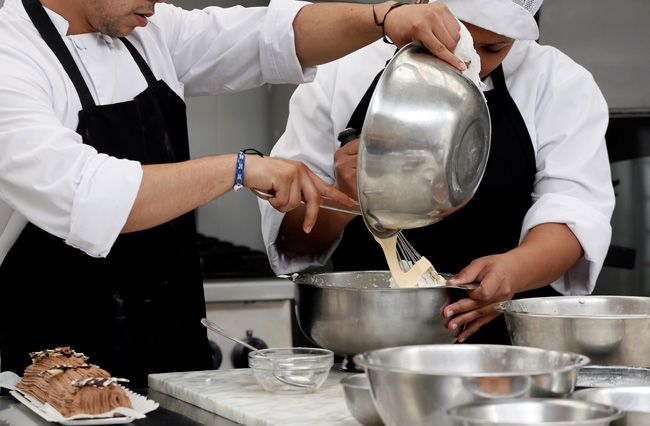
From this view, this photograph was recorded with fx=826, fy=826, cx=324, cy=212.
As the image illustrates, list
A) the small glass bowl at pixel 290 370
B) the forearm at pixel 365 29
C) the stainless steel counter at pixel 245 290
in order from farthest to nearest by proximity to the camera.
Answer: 1. the stainless steel counter at pixel 245 290
2. the forearm at pixel 365 29
3. the small glass bowl at pixel 290 370

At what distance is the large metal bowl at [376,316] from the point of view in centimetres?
140

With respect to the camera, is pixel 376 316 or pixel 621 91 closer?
pixel 376 316

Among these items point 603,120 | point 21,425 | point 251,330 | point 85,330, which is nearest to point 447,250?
point 603,120

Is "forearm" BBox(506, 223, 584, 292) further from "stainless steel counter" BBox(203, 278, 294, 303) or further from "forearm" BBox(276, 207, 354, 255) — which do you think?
"stainless steel counter" BBox(203, 278, 294, 303)

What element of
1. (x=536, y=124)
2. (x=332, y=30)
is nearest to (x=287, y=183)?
(x=332, y=30)

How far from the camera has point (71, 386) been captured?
3.92ft

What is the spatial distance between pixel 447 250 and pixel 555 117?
0.40 metres

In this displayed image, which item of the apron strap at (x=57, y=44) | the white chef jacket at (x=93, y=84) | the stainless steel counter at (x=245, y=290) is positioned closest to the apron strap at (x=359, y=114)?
the white chef jacket at (x=93, y=84)

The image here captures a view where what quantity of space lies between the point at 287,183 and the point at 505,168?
2.10 ft

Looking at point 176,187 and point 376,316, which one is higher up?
point 176,187

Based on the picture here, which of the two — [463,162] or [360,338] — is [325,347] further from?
[463,162]

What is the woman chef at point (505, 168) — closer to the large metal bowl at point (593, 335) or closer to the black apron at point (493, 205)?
the black apron at point (493, 205)

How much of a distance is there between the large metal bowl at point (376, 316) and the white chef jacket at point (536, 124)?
415 mm

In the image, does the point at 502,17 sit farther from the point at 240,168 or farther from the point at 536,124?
the point at 240,168
